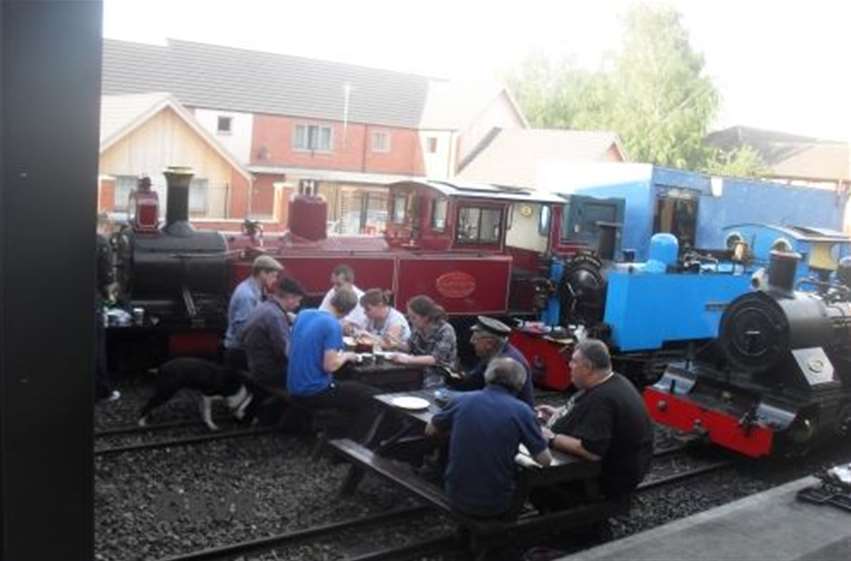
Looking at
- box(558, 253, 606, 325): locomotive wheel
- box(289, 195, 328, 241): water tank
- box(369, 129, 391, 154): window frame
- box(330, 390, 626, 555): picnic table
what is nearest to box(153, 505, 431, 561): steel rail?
box(330, 390, 626, 555): picnic table

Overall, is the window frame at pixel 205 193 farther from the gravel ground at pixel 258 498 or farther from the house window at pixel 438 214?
the gravel ground at pixel 258 498

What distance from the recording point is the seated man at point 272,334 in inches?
290

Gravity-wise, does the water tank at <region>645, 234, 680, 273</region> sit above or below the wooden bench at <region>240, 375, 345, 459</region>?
above

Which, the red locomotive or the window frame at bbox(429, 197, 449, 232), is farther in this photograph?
the window frame at bbox(429, 197, 449, 232)

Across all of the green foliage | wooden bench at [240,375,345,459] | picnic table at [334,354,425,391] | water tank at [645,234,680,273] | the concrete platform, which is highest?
the green foliage

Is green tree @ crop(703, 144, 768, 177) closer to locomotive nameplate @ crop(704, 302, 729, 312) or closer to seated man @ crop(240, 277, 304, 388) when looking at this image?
locomotive nameplate @ crop(704, 302, 729, 312)

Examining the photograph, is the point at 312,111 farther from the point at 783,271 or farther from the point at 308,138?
the point at 783,271

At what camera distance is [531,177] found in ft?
116

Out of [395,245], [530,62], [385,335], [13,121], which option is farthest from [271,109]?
[13,121]

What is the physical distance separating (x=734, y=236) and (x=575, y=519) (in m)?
11.6

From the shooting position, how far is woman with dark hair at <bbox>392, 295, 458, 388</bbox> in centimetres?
709

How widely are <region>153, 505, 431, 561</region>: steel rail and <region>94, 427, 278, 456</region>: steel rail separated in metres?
1.97

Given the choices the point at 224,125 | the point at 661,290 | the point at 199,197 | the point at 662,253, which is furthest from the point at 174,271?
the point at 224,125

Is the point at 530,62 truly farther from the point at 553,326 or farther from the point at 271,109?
the point at 553,326
